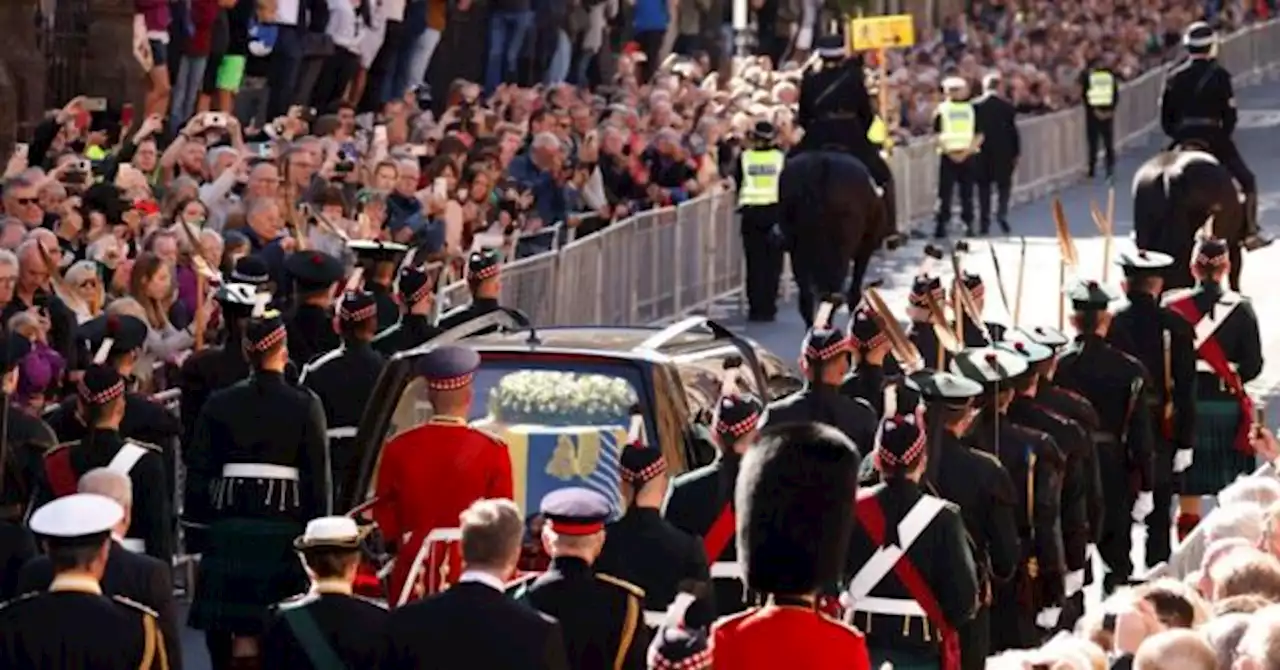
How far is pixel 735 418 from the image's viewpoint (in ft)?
38.9

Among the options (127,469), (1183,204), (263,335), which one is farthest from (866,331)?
(1183,204)

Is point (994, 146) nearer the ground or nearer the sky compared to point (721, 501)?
nearer the ground

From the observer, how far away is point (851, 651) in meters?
8.66

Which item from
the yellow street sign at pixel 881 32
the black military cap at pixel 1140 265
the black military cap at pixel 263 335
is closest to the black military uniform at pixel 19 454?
the black military cap at pixel 263 335

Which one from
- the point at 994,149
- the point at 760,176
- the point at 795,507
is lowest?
the point at 994,149

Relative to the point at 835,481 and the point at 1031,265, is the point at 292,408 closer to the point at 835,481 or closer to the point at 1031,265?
the point at 835,481

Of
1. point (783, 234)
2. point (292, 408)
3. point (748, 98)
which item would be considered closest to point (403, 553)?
point (292, 408)

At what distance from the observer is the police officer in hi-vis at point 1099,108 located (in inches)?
1624

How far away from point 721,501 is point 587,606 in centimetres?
182

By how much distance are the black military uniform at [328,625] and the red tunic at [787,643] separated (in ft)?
3.80

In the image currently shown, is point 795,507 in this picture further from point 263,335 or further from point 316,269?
point 316,269

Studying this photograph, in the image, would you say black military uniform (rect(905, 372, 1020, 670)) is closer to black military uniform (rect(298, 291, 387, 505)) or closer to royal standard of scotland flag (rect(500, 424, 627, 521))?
royal standard of scotland flag (rect(500, 424, 627, 521))

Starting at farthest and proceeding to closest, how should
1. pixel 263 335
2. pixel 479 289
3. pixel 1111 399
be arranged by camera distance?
pixel 479 289, pixel 1111 399, pixel 263 335

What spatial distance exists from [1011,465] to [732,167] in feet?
48.0
